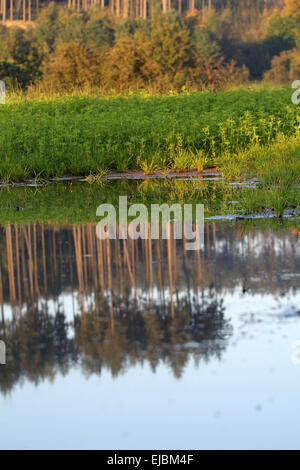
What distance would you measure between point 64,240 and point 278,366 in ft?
16.0

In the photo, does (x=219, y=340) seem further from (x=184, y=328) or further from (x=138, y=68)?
(x=138, y=68)

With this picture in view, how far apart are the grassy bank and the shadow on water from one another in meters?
7.41

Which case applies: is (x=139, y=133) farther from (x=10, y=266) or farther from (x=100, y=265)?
(x=100, y=265)

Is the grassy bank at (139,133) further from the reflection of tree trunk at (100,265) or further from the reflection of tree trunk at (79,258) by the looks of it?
the reflection of tree trunk at (100,265)

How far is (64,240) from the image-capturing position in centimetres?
991

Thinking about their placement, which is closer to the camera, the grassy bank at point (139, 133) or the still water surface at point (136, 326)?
the still water surface at point (136, 326)

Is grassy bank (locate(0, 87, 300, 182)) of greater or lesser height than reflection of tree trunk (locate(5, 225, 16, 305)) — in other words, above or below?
above

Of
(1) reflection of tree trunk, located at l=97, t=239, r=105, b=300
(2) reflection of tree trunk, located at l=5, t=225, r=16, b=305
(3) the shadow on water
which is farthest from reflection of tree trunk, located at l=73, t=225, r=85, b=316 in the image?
(2) reflection of tree trunk, located at l=5, t=225, r=16, b=305

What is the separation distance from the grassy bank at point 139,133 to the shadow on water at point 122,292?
24.3 ft

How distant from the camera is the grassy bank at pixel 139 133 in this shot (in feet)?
59.7

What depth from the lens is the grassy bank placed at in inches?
716

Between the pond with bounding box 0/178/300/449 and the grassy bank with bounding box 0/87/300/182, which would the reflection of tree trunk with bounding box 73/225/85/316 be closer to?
the pond with bounding box 0/178/300/449

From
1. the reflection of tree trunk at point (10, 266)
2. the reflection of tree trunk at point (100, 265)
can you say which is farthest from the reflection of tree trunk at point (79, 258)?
the reflection of tree trunk at point (10, 266)

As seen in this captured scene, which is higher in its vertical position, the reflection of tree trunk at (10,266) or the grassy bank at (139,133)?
the grassy bank at (139,133)
